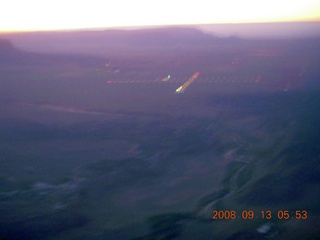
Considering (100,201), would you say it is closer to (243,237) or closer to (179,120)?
(243,237)

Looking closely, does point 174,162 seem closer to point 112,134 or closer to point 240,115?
point 112,134

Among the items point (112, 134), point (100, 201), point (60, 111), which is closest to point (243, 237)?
point (100, 201)

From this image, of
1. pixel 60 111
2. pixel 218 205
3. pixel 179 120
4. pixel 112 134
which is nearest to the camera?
pixel 218 205

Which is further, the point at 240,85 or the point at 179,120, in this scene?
the point at 240,85

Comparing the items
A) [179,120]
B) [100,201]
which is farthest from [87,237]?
[179,120]

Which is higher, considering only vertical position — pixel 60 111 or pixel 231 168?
pixel 60 111

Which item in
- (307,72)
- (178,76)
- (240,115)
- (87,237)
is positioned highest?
(178,76)

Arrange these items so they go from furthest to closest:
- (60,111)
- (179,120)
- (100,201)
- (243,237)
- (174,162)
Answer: (60,111), (179,120), (174,162), (100,201), (243,237)
